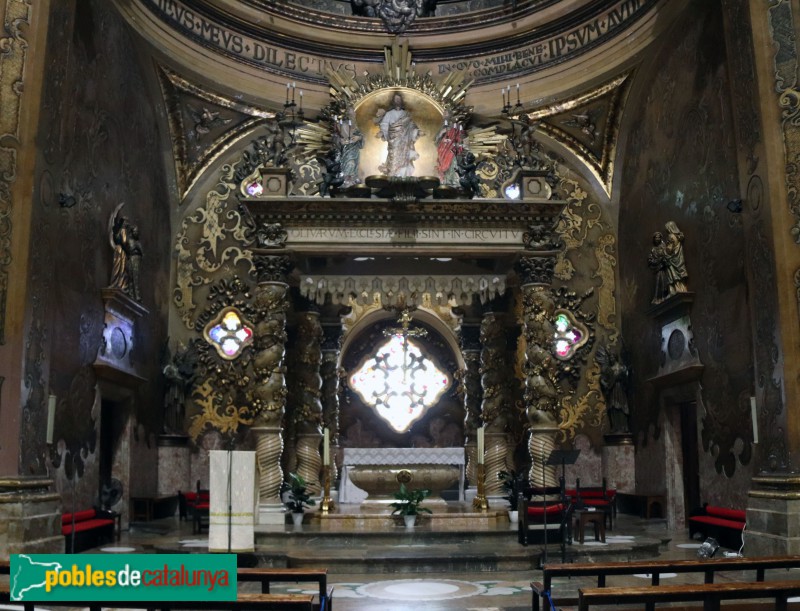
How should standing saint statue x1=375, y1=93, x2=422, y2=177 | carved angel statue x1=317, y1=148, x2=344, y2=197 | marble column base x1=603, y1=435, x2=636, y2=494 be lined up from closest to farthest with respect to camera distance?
1. carved angel statue x1=317, y1=148, x2=344, y2=197
2. standing saint statue x1=375, y1=93, x2=422, y2=177
3. marble column base x1=603, y1=435, x2=636, y2=494

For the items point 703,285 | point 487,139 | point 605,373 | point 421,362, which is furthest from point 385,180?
point 421,362

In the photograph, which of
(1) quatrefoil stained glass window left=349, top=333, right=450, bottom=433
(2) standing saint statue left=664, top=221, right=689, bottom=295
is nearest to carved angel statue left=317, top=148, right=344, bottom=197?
(2) standing saint statue left=664, top=221, right=689, bottom=295

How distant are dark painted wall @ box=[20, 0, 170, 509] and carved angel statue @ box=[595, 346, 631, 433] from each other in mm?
9348

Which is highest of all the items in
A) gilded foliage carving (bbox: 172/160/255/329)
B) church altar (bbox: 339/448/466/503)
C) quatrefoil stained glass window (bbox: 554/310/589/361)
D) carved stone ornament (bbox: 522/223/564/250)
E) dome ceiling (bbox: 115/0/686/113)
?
dome ceiling (bbox: 115/0/686/113)

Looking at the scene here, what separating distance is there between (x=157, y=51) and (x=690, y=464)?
1284cm

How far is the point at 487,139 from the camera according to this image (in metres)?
16.4

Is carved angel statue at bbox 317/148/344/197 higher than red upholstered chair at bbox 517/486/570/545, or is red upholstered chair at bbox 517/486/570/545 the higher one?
carved angel statue at bbox 317/148/344/197

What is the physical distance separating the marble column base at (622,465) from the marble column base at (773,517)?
6834 millimetres

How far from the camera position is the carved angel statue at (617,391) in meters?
16.9

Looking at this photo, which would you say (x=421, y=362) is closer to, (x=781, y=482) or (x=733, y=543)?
(x=733, y=543)

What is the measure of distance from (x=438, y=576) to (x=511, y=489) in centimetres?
509

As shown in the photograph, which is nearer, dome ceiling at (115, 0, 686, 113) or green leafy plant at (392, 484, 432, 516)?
green leafy plant at (392, 484, 432, 516)

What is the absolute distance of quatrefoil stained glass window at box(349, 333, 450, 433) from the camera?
21.5 meters

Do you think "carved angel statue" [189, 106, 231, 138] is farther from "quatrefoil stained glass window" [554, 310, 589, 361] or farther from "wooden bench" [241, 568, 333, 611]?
"wooden bench" [241, 568, 333, 611]
